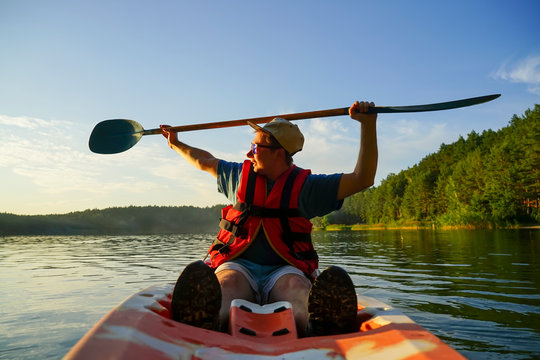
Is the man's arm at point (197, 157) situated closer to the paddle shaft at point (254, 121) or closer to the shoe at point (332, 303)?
the paddle shaft at point (254, 121)

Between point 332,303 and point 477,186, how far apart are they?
5704 centimetres

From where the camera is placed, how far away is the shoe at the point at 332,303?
194 cm

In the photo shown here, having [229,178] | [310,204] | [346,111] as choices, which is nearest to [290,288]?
[310,204]

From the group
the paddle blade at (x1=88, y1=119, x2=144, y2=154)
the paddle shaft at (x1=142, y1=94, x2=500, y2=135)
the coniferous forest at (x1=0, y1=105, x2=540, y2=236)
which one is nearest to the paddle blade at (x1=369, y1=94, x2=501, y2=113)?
the paddle shaft at (x1=142, y1=94, x2=500, y2=135)

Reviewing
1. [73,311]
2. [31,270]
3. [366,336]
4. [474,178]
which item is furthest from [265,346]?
[474,178]

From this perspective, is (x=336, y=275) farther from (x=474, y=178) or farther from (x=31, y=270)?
(x=474, y=178)

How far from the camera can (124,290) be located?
6184 millimetres

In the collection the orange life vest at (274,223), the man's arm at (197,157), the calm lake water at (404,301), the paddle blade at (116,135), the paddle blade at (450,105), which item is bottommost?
the calm lake water at (404,301)

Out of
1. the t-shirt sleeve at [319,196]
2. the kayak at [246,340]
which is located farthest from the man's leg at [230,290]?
the t-shirt sleeve at [319,196]

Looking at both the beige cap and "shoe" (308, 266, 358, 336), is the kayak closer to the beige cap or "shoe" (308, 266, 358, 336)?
"shoe" (308, 266, 358, 336)

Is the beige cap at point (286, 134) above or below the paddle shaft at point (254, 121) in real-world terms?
below

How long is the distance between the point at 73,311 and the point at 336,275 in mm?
3995

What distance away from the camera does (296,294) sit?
86.4 inches

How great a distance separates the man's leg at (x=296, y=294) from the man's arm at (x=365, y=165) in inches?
23.5
